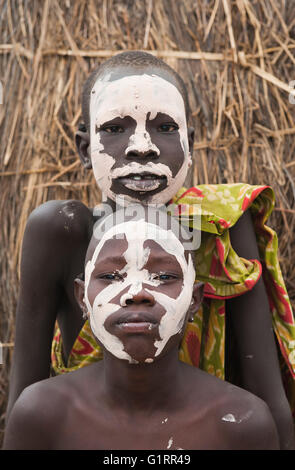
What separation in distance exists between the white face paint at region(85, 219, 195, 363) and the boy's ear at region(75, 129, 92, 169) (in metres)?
0.49

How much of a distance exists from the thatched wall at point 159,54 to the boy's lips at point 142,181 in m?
0.76

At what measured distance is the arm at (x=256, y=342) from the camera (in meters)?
1.84

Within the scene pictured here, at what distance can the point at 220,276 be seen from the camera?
6.16 ft

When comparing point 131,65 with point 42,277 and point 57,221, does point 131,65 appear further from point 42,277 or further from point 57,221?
point 42,277

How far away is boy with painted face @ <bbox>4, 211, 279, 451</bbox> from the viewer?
4.79ft

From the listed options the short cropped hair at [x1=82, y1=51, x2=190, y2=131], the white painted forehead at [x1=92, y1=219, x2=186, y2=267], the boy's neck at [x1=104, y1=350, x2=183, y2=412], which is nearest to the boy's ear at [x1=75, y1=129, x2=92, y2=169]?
the short cropped hair at [x1=82, y1=51, x2=190, y2=131]

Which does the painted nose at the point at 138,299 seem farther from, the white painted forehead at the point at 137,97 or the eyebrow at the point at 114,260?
the white painted forehead at the point at 137,97

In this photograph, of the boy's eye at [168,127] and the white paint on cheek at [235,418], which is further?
the boy's eye at [168,127]

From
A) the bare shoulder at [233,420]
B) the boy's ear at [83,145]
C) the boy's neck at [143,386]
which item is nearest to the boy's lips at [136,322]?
the boy's neck at [143,386]

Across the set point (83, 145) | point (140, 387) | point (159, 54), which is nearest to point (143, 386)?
point (140, 387)

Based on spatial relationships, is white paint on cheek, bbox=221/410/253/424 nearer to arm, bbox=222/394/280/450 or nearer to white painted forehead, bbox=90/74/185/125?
arm, bbox=222/394/280/450

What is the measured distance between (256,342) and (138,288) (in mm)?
583
